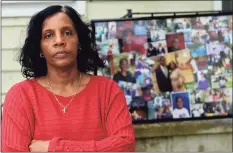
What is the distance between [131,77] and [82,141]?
2.20m

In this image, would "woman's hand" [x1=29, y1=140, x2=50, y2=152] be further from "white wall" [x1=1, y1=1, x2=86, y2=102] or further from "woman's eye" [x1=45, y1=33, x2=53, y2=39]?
"white wall" [x1=1, y1=1, x2=86, y2=102]

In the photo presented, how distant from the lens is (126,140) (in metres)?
2.32

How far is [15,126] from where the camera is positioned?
7.51 ft

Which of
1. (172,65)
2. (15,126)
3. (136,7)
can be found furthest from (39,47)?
(136,7)

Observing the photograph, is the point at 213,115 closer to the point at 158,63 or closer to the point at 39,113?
the point at 158,63

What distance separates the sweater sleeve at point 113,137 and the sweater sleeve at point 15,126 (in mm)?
162

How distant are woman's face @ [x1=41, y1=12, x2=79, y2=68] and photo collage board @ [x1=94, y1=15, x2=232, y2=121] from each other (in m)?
1.97

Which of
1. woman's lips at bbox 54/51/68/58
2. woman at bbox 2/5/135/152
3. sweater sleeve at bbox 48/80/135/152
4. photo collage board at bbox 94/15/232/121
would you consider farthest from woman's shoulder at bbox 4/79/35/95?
photo collage board at bbox 94/15/232/121

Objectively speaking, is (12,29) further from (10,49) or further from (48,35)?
(48,35)

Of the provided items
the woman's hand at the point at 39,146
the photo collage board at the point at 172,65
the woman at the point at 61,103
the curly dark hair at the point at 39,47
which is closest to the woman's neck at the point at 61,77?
the woman at the point at 61,103

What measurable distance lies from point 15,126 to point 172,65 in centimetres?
248

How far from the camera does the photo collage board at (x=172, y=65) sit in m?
4.39

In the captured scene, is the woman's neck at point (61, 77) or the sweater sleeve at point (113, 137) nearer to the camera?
the sweater sleeve at point (113, 137)

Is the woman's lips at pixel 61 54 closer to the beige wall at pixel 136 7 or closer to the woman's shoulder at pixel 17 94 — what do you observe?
the woman's shoulder at pixel 17 94
